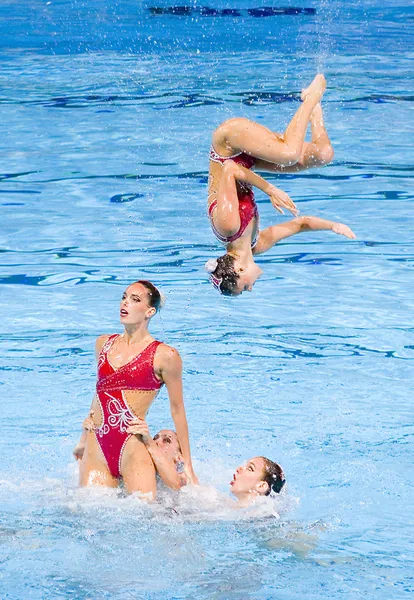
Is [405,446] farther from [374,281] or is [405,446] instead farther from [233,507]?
[374,281]

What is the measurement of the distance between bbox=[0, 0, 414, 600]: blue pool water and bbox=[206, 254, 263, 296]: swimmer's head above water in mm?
1179

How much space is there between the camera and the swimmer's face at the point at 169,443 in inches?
259

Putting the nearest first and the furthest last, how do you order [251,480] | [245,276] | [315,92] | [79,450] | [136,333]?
[136,333], [251,480], [79,450], [245,276], [315,92]

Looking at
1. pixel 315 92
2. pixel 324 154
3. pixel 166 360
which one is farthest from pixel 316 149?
pixel 166 360

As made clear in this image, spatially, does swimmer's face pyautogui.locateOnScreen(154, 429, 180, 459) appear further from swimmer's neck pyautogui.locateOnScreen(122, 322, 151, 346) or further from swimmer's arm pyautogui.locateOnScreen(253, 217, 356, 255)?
swimmer's arm pyautogui.locateOnScreen(253, 217, 356, 255)

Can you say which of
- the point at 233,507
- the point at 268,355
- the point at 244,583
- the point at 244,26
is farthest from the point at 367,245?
the point at 244,26

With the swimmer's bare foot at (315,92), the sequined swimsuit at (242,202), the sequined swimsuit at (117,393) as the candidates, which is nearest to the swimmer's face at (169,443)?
the sequined swimsuit at (117,393)

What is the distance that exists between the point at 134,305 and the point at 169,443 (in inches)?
37.1

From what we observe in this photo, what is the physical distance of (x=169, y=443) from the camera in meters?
6.59

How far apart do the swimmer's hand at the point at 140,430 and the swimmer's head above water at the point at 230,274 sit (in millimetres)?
1146

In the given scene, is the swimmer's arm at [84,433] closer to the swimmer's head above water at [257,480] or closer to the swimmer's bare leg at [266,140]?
the swimmer's head above water at [257,480]

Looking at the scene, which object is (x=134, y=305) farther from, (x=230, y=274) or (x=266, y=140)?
(x=266, y=140)

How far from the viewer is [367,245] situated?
1057cm

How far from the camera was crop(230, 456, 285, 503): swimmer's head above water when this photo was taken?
21.0 feet
